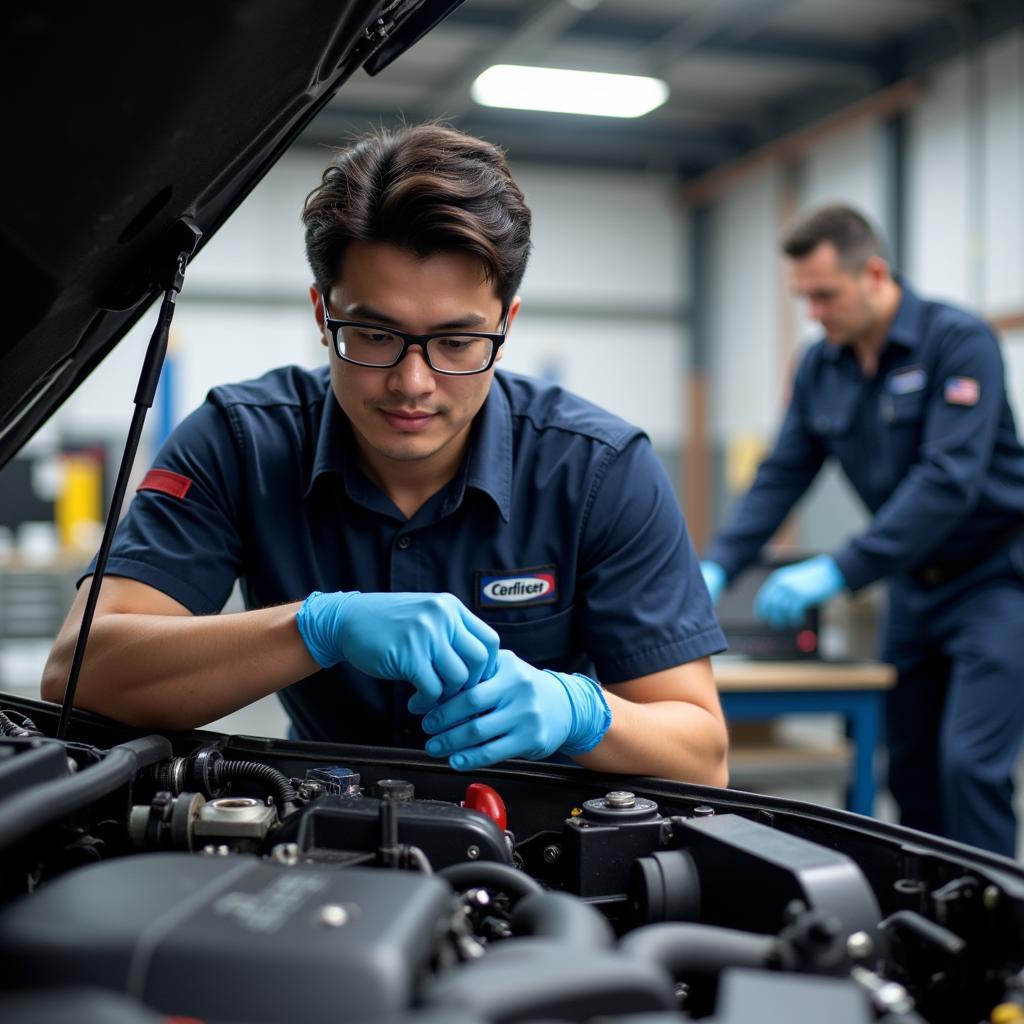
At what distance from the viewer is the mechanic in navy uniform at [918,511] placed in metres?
2.50

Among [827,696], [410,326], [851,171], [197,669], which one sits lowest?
[827,696]

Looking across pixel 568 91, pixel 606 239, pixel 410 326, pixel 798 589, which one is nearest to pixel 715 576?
pixel 798 589

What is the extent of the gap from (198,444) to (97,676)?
33cm

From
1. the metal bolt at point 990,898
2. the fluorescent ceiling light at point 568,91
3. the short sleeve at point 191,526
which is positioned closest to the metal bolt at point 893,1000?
the metal bolt at point 990,898

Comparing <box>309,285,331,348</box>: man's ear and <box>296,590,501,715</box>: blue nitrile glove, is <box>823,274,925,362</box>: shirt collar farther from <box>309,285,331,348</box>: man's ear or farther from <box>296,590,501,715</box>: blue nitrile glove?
<box>296,590,501,715</box>: blue nitrile glove

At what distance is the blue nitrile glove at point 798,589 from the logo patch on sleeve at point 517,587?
58.7 inches

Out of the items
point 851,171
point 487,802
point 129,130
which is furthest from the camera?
point 851,171

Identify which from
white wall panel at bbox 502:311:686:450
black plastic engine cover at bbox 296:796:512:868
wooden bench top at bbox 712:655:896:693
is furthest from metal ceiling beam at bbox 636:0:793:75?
black plastic engine cover at bbox 296:796:512:868

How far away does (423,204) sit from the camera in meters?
1.17

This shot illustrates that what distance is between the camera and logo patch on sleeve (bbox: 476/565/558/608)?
1365mm

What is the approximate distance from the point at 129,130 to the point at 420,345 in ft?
1.35

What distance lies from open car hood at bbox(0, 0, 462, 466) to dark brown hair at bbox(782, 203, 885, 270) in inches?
77.2

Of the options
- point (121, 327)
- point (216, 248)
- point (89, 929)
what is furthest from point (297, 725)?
point (216, 248)

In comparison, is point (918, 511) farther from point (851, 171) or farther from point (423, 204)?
point (851, 171)
